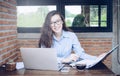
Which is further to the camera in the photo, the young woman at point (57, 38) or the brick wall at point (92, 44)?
the brick wall at point (92, 44)

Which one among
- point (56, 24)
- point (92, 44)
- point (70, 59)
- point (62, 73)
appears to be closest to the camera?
point (62, 73)

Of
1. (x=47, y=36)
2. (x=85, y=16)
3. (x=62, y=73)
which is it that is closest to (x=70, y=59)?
(x=47, y=36)

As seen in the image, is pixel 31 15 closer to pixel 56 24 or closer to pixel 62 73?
pixel 56 24

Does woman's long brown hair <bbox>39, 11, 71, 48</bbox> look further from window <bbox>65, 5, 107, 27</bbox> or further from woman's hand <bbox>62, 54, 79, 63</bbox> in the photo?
window <bbox>65, 5, 107, 27</bbox>

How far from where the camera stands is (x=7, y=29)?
342 centimetres

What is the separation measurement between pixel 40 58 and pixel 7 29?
1303 millimetres

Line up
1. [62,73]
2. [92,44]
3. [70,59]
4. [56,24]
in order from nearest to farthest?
[62,73]
[70,59]
[56,24]
[92,44]

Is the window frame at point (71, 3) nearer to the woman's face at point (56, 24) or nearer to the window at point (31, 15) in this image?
the window at point (31, 15)

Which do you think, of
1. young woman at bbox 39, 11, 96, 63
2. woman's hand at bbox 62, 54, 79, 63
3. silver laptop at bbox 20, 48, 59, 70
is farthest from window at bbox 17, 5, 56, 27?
silver laptop at bbox 20, 48, 59, 70

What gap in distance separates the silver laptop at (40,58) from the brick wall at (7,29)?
83cm

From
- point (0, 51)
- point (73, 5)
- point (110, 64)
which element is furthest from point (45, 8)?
point (0, 51)

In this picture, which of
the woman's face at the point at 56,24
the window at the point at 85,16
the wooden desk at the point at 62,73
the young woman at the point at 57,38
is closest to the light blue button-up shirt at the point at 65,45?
the young woman at the point at 57,38

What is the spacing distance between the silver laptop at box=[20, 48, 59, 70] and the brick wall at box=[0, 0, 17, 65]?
830 mm

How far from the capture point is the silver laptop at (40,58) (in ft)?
7.30
